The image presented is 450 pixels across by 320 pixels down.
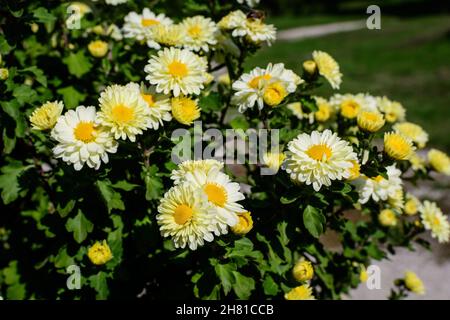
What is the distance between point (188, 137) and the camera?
223 cm

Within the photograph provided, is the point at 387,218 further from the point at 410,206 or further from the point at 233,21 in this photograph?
the point at 233,21

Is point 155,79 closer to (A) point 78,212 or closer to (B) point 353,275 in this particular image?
(A) point 78,212

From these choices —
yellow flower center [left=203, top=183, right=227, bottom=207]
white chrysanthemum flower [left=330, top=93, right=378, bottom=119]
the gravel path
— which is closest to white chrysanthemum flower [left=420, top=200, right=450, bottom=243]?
white chrysanthemum flower [left=330, top=93, right=378, bottom=119]

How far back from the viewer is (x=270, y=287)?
7.66 feet

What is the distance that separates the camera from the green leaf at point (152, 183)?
2143 mm

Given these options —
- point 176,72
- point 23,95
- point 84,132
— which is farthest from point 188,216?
point 23,95

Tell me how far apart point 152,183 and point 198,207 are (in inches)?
18.8

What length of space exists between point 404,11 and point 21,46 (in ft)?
88.6

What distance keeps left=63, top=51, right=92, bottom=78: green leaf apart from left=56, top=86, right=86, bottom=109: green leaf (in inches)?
3.7

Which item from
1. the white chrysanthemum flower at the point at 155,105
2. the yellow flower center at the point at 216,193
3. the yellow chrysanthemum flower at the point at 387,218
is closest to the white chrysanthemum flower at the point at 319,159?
the yellow flower center at the point at 216,193

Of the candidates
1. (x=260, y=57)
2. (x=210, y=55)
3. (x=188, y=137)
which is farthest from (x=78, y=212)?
(x=260, y=57)

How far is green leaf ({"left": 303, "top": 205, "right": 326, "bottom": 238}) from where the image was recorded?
2090 millimetres

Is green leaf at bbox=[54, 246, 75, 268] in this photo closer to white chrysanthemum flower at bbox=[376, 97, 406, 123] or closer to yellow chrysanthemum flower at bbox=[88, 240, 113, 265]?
yellow chrysanthemum flower at bbox=[88, 240, 113, 265]

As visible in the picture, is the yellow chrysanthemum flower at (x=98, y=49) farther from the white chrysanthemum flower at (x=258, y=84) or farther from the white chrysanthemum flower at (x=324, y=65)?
the white chrysanthemum flower at (x=324, y=65)
